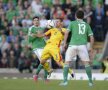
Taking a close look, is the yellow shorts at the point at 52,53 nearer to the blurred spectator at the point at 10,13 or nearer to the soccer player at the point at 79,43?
the soccer player at the point at 79,43

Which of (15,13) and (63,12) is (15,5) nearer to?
(15,13)

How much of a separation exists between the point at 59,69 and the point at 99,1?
3.89 metres

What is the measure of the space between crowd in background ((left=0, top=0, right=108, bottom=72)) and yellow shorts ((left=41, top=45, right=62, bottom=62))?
24.7 feet

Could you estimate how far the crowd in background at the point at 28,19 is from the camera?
2831 cm

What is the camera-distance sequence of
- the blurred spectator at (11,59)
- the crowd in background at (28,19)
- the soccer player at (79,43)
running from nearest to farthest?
the soccer player at (79,43) < the crowd in background at (28,19) < the blurred spectator at (11,59)

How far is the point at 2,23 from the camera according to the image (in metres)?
29.7

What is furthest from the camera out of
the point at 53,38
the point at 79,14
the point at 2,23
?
the point at 2,23

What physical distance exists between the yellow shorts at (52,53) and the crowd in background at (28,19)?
7.53m

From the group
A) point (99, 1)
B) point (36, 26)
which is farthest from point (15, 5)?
point (36, 26)

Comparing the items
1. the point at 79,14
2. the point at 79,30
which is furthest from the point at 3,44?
the point at 79,14

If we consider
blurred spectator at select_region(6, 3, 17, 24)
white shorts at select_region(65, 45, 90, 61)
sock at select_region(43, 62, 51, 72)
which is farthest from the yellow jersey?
blurred spectator at select_region(6, 3, 17, 24)

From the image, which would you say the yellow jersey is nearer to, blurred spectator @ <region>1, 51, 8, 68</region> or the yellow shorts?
the yellow shorts

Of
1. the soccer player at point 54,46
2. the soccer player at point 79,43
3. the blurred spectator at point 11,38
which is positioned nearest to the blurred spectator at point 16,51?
the blurred spectator at point 11,38

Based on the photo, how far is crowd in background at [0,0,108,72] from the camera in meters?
28.3
